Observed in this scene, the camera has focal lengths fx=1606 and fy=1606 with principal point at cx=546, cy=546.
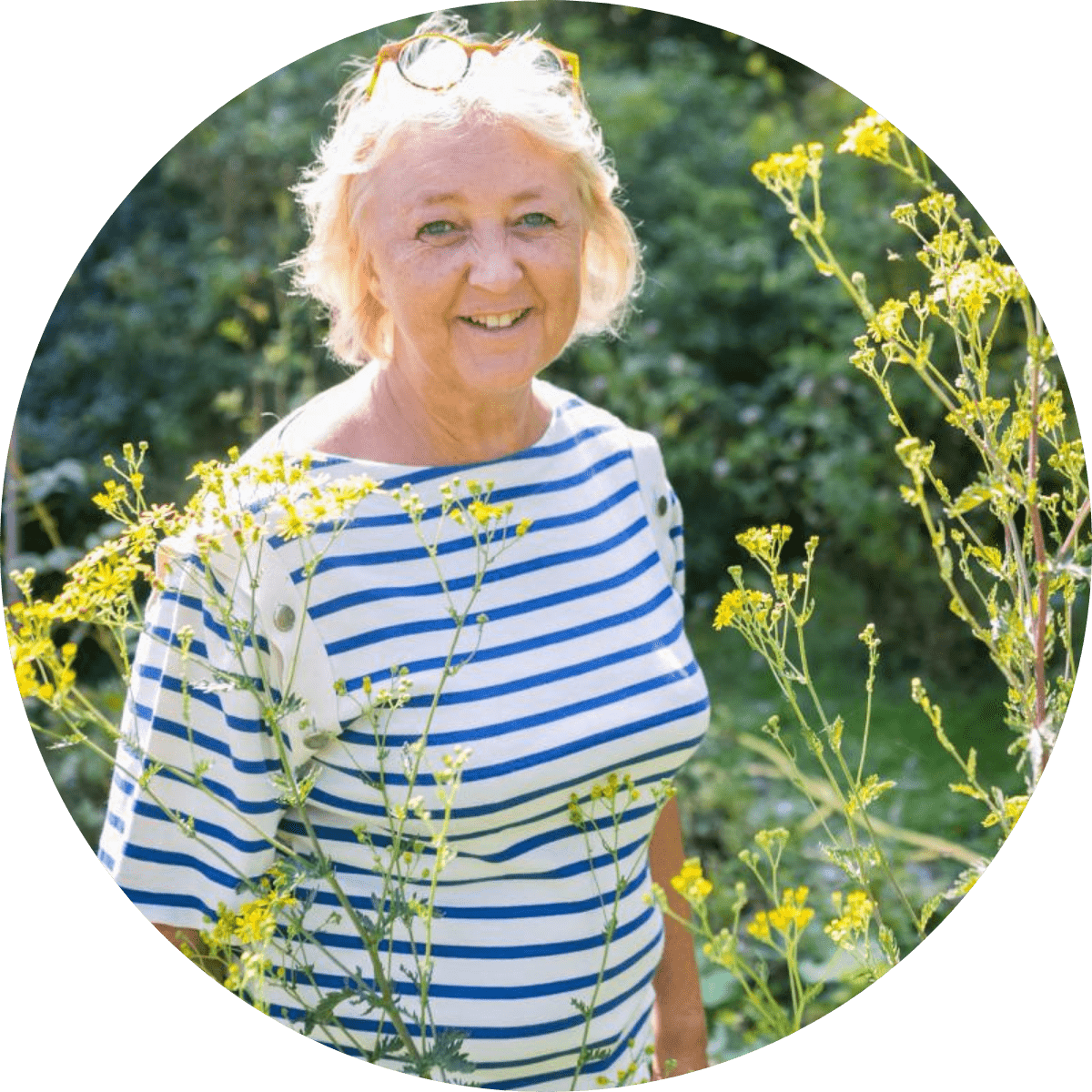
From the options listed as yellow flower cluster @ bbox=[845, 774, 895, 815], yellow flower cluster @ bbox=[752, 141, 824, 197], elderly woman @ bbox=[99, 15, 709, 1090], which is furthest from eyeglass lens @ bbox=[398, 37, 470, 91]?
yellow flower cluster @ bbox=[845, 774, 895, 815]

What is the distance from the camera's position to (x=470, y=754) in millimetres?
1977

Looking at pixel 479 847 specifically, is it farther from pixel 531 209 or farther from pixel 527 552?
pixel 531 209

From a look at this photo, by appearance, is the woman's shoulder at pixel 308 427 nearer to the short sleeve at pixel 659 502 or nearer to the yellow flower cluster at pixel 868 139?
the short sleeve at pixel 659 502

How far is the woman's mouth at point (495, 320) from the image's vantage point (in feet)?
6.71

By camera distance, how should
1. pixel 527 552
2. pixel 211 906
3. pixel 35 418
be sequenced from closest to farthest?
1. pixel 211 906
2. pixel 527 552
3. pixel 35 418

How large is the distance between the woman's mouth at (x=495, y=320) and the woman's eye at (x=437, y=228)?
0.11 m

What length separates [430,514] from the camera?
2111mm

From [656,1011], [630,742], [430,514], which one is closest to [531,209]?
[430,514]

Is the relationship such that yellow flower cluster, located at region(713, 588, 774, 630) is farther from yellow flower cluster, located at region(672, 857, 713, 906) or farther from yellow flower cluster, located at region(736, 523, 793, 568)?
yellow flower cluster, located at region(672, 857, 713, 906)

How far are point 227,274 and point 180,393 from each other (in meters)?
0.36

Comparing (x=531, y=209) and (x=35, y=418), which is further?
(x=35, y=418)

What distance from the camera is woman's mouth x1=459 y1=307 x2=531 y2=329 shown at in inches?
80.6

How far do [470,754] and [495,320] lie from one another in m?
0.55

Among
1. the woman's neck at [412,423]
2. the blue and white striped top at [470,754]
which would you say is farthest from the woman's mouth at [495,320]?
the blue and white striped top at [470,754]
